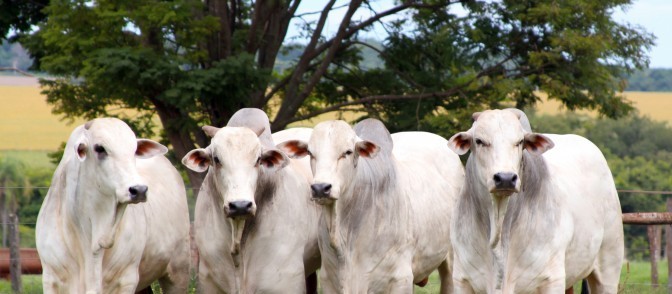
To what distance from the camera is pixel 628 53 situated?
19844mm

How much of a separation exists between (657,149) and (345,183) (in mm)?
52480

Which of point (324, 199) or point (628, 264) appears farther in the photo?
point (628, 264)

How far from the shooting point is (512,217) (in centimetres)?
775

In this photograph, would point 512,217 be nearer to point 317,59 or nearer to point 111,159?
point 111,159

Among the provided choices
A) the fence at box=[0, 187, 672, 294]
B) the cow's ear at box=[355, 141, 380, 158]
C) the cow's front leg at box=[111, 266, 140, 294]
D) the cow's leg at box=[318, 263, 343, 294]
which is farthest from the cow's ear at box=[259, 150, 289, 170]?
the fence at box=[0, 187, 672, 294]

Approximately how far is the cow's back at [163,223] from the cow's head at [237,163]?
2.49ft

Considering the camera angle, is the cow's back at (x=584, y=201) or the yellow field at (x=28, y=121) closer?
the cow's back at (x=584, y=201)

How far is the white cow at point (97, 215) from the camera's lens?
25.6ft

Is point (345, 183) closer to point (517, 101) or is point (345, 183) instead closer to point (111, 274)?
point (111, 274)

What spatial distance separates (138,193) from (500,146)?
2335 millimetres

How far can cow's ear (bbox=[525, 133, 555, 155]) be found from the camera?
7.63 m

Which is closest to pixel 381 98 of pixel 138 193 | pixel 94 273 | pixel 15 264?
pixel 15 264

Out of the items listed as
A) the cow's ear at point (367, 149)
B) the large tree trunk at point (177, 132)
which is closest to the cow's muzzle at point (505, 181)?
the cow's ear at point (367, 149)

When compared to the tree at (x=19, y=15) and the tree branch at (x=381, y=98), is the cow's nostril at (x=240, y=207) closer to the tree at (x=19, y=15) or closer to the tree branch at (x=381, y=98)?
the tree branch at (x=381, y=98)
